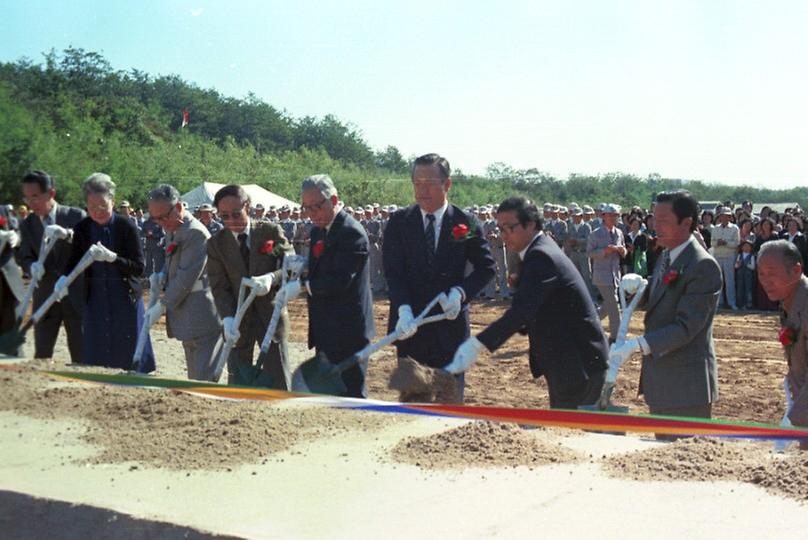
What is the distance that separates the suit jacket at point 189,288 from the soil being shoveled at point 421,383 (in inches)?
84.4

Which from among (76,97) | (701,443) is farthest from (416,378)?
(76,97)

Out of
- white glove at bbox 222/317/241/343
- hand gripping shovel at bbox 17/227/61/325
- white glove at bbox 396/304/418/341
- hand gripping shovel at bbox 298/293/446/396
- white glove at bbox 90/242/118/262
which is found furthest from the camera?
hand gripping shovel at bbox 17/227/61/325

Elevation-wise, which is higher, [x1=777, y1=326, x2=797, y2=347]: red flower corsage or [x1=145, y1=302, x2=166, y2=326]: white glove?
[x1=777, y1=326, x2=797, y2=347]: red flower corsage

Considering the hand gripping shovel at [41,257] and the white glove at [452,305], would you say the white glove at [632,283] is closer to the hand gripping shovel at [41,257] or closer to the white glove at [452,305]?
the white glove at [452,305]

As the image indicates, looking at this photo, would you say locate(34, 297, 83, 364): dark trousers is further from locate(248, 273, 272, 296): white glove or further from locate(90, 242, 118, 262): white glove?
locate(248, 273, 272, 296): white glove

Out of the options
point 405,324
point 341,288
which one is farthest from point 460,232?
point 341,288

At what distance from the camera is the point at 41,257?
24.1 ft

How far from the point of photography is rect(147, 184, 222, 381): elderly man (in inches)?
257

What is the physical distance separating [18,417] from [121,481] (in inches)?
59.1

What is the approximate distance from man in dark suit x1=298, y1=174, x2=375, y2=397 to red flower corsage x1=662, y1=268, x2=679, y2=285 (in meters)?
1.80

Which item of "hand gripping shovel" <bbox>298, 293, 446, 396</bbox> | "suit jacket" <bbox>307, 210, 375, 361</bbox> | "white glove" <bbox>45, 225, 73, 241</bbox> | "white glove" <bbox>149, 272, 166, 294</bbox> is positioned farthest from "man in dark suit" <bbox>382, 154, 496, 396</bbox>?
"white glove" <bbox>45, 225, 73, 241</bbox>

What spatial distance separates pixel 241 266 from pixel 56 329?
193 cm

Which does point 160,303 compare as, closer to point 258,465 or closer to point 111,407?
point 111,407

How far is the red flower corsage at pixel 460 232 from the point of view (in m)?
5.54
